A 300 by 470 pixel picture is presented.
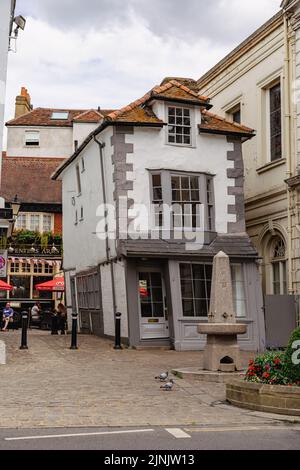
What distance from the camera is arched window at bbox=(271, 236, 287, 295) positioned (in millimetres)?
20781

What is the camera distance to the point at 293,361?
921 centimetres

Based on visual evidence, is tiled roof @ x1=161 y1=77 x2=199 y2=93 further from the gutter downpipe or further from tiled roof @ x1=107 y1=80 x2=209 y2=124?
the gutter downpipe

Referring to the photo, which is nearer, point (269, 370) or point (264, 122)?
point (269, 370)

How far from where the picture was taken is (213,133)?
815 inches

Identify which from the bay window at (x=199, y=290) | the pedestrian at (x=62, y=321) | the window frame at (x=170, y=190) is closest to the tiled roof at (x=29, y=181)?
the pedestrian at (x=62, y=321)

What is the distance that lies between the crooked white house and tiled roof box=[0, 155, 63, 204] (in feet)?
63.0

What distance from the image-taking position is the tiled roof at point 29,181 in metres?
40.1

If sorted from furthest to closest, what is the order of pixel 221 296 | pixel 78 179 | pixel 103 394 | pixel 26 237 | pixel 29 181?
pixel 29 181 → pixel 26 237 → pixel 78 179 → pixel 221 296 → pixel 103 394

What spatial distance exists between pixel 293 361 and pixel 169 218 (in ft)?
35.5

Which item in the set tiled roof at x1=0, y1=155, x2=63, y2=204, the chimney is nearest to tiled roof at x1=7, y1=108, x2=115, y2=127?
the chimney

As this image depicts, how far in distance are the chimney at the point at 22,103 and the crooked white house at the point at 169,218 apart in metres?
30.0

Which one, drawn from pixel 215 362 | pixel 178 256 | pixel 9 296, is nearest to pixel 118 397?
pixel 215 362

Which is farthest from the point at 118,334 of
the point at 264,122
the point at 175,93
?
the point at 264,122

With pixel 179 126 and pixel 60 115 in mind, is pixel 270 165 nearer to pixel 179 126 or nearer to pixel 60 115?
pixel 179 126
